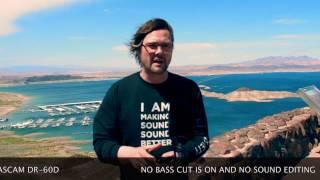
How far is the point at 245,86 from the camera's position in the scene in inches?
152

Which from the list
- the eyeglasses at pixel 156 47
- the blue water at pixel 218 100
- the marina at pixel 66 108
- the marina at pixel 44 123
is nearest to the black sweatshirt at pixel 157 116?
the eyeglasses at pixel 156 47

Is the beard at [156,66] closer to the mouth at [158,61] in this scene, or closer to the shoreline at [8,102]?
the mouth at [158,61]

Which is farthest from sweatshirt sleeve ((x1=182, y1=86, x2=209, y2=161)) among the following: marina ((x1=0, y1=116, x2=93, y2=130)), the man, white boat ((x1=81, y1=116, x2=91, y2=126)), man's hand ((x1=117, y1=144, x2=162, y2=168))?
marina ((x1=0, y1=116, x2=93, y2=130))

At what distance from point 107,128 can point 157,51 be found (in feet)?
1.17

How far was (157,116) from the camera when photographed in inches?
71.1

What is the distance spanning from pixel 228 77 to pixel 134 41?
77.1 inches

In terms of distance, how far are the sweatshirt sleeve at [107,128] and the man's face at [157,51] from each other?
18 centimetres

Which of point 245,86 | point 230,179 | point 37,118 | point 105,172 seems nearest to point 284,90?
point 245,86

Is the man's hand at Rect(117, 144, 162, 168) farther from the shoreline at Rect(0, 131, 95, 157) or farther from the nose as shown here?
the shoreline at Rect(0, 131, 95, 157)

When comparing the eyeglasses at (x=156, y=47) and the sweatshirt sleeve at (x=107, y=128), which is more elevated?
the eyeglasses at (x=156, y=47)

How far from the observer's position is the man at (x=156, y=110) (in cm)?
175

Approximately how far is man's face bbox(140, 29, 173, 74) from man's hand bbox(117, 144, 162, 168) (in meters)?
0.30

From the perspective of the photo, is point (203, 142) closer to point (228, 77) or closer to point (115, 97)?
point (115, 97)

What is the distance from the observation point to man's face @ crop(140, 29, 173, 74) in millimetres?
1774
